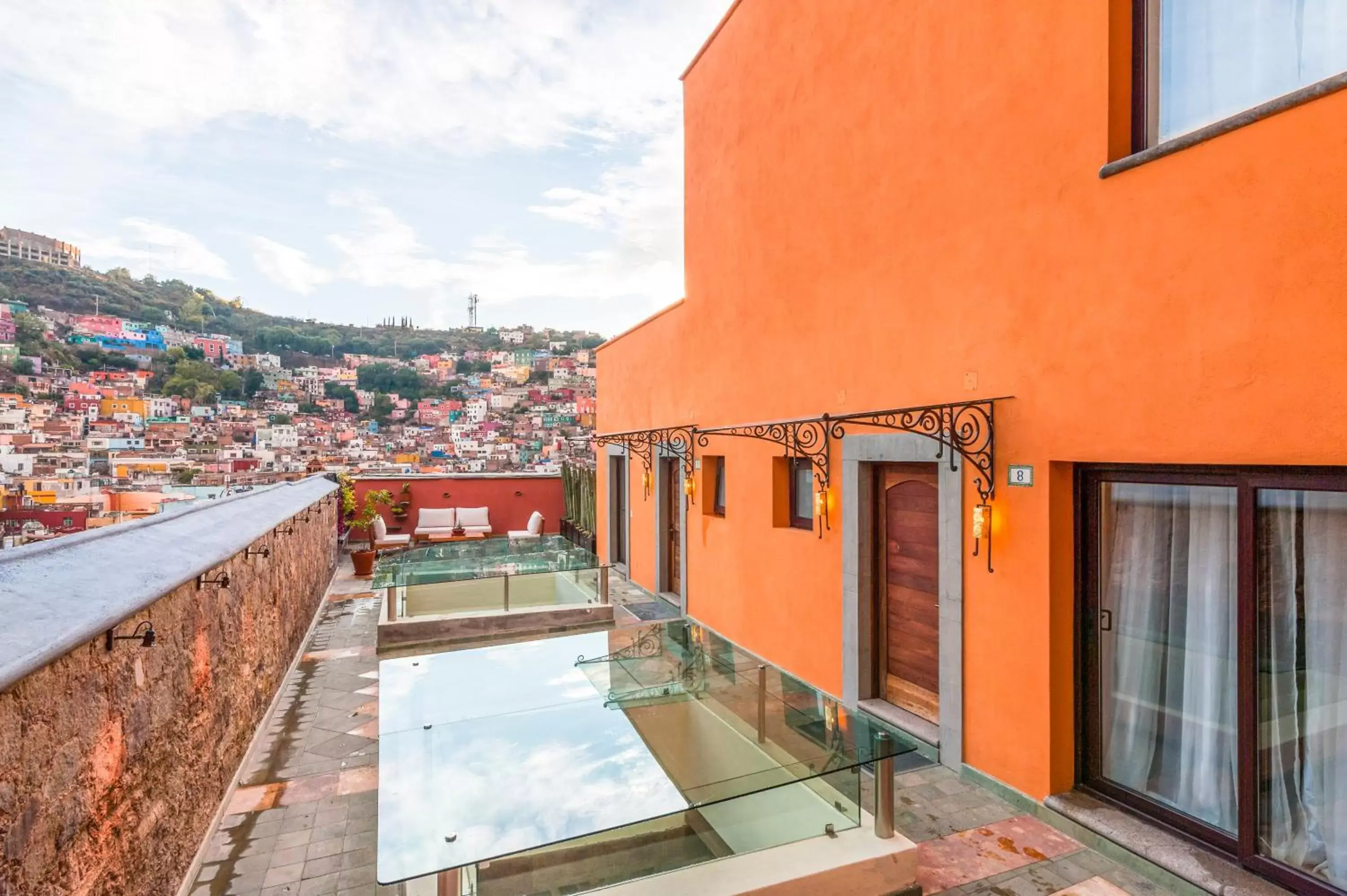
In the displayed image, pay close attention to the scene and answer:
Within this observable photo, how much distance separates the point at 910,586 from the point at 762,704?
1909mm

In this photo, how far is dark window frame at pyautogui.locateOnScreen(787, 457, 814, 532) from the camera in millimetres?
6387

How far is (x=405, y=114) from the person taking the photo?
17250 millimetres

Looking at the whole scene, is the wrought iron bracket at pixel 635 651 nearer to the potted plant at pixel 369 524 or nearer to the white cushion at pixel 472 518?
Answer: the potted plant at pixel 369 524

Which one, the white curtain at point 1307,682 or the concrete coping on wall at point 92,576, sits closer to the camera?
the concrete coping on wall at point 92,576

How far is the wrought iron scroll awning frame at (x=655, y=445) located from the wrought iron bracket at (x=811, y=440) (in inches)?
72.2

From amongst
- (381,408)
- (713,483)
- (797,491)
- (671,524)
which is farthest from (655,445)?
(381,408)

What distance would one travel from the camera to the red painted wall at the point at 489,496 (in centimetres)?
1616

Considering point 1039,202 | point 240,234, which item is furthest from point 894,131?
point 240,234

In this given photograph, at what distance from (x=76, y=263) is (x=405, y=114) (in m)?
10.4

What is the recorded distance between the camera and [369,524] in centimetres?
1383

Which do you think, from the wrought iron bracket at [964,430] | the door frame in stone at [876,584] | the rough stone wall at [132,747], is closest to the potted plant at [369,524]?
the rough stone wall at [132,747]

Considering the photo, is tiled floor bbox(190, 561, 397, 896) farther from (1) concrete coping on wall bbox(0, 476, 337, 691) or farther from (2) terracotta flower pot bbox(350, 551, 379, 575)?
(2) terracotta flower pot bbox(350, 551, 379, 575)

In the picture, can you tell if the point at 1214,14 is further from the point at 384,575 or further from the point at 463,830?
the point at 384,575

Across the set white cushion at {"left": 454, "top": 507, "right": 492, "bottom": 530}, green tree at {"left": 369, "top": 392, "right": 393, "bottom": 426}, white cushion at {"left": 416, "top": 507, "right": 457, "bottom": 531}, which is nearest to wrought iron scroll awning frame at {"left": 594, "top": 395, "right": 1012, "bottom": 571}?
white cushion at {"left": 454, "top": 507, "right": 492, "bottom": 530}
